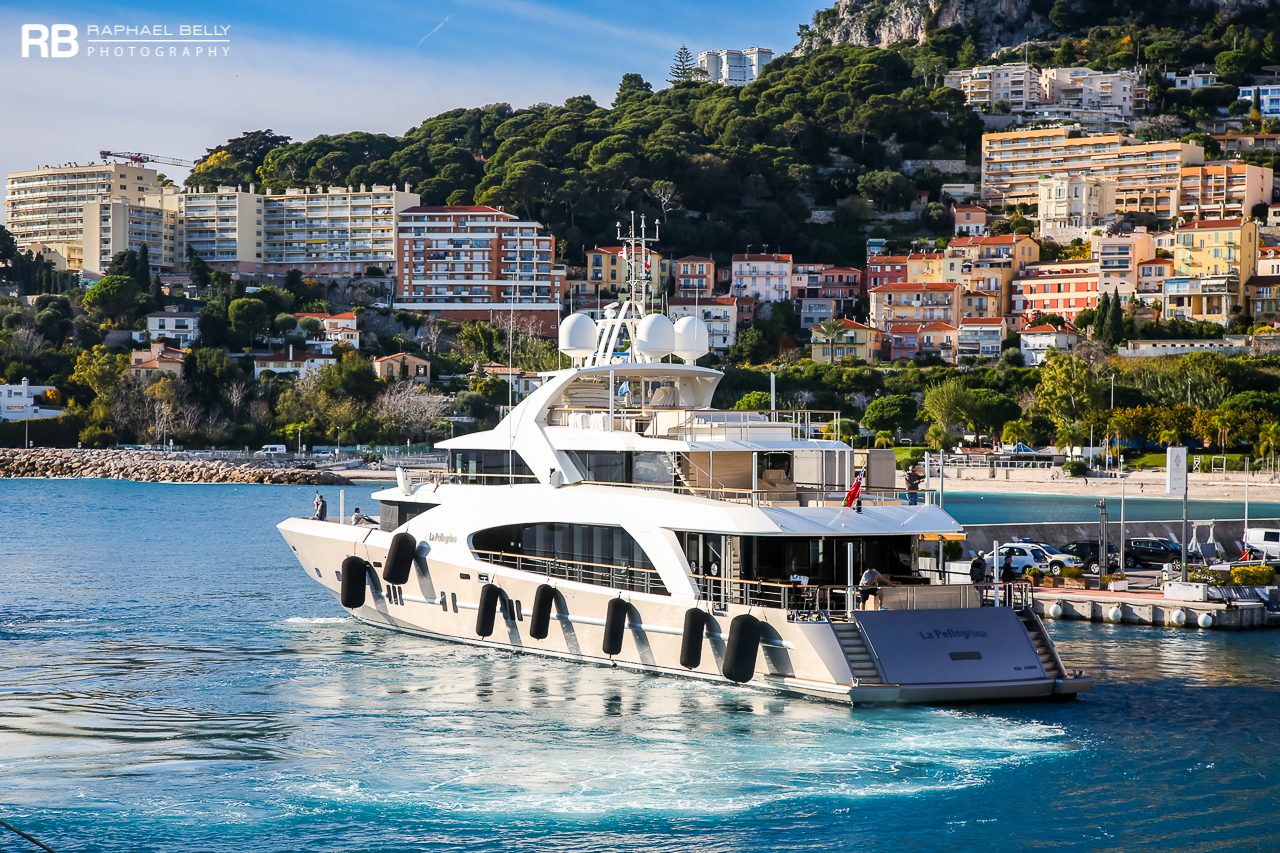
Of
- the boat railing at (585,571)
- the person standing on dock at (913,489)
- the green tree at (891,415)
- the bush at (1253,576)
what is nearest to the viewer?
the person standing on dock at (913,489)

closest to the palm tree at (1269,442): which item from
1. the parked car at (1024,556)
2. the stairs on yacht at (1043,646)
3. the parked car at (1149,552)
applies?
the parked car at (1149,552)

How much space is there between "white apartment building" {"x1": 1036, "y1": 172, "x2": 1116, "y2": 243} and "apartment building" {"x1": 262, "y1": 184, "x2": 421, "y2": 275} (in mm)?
50599

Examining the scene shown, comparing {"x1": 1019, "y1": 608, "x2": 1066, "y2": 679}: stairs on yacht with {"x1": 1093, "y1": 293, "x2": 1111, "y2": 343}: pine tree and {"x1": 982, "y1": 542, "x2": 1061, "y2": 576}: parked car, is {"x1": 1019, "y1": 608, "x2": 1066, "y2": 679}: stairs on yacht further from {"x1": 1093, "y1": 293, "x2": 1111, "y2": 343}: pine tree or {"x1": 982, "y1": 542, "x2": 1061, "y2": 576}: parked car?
{"x1": 1093, "y1": 293, "x2": 1111, "y2": 343}: pine tree

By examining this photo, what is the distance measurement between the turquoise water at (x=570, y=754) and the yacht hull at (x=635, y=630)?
27cm

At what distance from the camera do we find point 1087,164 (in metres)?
137

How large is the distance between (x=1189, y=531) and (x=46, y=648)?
25.3 meters

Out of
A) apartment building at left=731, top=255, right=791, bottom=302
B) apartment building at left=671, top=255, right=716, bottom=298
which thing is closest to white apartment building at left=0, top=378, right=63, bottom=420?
apartment building at left=671, top=255, right=716, bottom=298

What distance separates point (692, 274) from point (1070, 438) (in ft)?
141

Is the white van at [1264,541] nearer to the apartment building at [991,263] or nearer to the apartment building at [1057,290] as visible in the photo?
the apartment building at [1057,290]

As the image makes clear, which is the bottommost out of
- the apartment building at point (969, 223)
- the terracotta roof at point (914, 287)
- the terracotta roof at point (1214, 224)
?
the terracotta roof at point (914, 287)

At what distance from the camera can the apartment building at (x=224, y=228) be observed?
4958 inches

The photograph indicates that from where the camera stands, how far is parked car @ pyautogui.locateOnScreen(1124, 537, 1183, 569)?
3559cm

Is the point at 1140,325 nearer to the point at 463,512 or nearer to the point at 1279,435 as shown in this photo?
the point at 1279,435

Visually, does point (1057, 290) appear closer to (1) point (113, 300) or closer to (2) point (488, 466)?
(1) point (113, 300)
